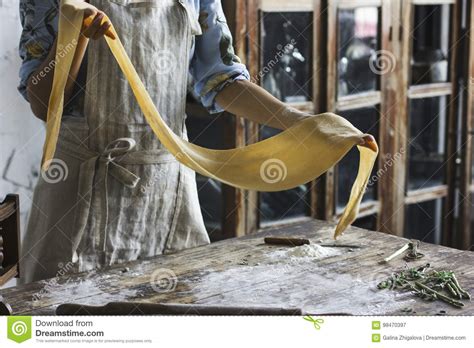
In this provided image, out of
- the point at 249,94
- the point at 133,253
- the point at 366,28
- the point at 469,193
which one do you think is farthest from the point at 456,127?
the point at 133,253

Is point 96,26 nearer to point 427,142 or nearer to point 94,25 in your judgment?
point 94,25

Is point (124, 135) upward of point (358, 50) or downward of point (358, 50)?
downward

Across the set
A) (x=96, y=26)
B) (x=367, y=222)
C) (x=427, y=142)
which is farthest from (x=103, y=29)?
(x=427, y=142)

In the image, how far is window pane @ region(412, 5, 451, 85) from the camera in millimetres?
3604

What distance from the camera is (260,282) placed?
1.66 metres

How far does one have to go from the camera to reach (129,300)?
1554mm

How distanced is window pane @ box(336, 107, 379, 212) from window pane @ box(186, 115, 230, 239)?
0.52 meters

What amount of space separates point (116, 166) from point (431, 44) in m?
2.42

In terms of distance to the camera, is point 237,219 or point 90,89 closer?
point 90,89
